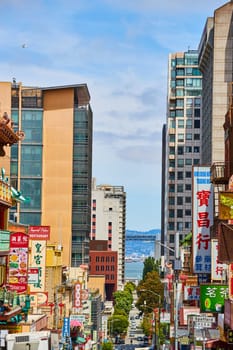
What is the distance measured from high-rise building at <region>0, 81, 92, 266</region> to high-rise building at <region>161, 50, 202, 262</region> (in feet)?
114

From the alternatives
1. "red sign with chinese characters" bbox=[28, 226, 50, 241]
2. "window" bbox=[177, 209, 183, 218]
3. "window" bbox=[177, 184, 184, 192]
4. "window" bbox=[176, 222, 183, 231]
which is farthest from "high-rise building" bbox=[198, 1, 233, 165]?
"window" bbox=[177, 184, 184, 192]

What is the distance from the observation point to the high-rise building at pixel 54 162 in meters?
150

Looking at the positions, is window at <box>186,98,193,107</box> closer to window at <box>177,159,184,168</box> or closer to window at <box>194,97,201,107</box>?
window at <box>194,97,201,107</box>

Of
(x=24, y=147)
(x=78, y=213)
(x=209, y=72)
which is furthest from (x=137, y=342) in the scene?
(x=209, y=72)

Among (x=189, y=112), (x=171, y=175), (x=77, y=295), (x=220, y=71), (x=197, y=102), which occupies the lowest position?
(x=77, y=295)

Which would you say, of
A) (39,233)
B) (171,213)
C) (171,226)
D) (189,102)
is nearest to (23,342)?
(39,233)

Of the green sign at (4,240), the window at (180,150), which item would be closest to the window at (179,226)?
the window at (180,150)

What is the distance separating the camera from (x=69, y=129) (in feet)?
509

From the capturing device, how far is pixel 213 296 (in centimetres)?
4894

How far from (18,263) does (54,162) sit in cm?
9737

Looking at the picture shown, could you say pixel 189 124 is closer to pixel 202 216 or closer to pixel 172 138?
pixel 172 138

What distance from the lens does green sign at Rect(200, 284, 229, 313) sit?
48656mm

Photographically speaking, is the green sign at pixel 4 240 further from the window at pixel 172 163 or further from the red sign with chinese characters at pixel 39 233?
the window at pixel 172 163

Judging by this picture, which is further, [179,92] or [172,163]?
[179,92]
